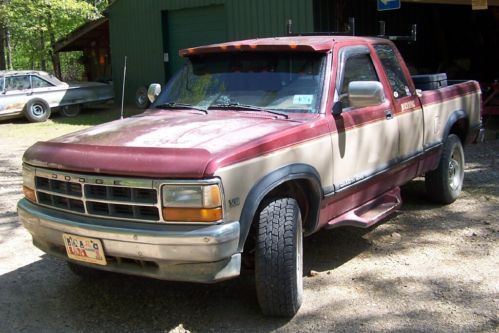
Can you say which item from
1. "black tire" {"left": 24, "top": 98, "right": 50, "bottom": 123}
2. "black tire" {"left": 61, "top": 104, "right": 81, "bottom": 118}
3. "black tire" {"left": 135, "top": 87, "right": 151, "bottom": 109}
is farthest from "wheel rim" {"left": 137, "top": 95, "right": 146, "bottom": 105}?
"black tire" {"left": 24, "top": 98, "right": 50, "bottom": 123}

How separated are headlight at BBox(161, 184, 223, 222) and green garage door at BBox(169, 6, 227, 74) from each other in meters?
12.5

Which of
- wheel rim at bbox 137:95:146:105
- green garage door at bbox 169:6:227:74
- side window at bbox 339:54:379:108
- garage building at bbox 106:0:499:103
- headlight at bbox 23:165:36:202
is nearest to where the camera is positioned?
headlight at bbox 23:165:36:202

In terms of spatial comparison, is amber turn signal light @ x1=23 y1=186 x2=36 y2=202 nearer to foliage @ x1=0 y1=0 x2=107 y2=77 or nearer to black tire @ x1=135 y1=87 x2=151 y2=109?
black tire @ x1=135 y1=87 x2=151 y2=109

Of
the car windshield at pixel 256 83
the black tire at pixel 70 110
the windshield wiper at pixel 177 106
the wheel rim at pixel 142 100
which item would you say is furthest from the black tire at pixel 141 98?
the car windshield at pixel 256 83

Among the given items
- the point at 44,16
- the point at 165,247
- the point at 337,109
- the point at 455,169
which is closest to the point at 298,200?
the point at 337,109

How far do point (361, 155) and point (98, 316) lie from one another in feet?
7.55

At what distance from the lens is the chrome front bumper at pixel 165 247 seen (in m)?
3.33

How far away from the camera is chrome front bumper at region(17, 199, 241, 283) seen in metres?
3.33

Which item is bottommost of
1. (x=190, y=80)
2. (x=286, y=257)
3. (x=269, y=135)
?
(x=286, y=257)

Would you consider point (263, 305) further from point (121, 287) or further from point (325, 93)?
point (325, 93)

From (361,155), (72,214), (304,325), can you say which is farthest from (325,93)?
(72,214)

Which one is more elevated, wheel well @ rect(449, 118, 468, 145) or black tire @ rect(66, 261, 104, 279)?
wheel well @ rect(449, 118, 468, 145)

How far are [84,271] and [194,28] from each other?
12774mm

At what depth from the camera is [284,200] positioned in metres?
3.86
